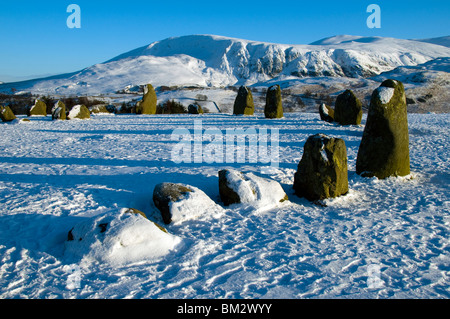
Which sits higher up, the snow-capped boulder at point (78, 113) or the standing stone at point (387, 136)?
the snow-capped boulder at point (78, 113)

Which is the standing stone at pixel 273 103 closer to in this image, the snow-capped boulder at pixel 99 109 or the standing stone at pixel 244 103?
the standing stone at pixel 244 103

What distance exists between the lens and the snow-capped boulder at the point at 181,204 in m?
5.12

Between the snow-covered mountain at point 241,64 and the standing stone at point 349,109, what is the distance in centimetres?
9398

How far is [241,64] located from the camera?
167875mm

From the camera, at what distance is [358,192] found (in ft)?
21.5

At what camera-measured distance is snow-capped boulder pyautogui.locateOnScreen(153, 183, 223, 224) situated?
5.12 meters

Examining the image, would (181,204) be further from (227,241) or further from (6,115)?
(6,115)

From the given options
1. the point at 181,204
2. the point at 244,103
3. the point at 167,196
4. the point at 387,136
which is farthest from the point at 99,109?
the point at 387,136

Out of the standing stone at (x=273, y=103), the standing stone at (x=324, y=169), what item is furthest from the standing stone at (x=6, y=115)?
the standing stone at (x=324, y=169)

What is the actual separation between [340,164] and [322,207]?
0.96 m

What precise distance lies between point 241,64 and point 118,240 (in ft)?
566

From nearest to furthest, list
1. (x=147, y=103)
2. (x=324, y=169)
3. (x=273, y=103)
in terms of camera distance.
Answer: (x=324, y=169) → (x=273, y=103) → (x=147, y=103)

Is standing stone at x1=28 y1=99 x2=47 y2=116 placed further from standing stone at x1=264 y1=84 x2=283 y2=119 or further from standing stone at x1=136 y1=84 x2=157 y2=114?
standing stone at x1=264 y1=84 x2=283 y2=119

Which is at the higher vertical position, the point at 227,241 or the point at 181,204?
the point at 181,204
